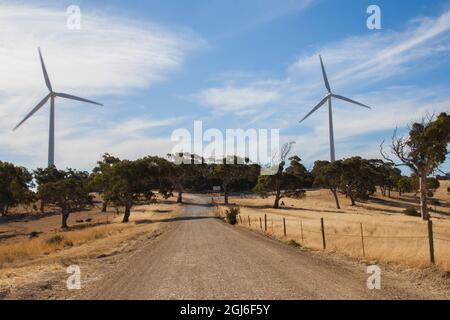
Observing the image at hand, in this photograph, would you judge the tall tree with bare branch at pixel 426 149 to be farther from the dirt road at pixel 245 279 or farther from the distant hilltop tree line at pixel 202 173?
the dirt road at pixel 245 279

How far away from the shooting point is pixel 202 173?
171125mm

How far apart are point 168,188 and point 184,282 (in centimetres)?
7877

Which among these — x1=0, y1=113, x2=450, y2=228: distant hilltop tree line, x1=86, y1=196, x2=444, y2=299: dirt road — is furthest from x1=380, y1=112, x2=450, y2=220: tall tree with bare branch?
x1=86, y1=196, x2=444, y2=299: dirt road

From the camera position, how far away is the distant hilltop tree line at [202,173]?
215 ft

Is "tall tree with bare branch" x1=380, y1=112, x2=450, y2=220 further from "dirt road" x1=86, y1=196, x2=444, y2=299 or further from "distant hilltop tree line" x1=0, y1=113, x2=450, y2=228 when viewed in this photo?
"dirt road" x1=86, y1=196, x2=444, y2=299

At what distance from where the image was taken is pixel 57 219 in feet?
324

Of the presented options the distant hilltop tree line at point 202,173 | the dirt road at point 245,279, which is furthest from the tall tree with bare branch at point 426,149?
the dirt road at point 245,279

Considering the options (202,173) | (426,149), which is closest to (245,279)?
(426,149)

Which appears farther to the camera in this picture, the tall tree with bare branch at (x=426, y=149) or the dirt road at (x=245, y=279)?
the tall tree with bare branch at (x=426, y=149)

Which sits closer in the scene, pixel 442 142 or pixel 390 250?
pixel 390 250

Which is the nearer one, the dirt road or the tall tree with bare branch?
the dirt road

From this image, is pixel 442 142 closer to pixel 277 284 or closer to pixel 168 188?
pixel 168 188

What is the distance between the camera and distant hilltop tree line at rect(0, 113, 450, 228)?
6562cm
